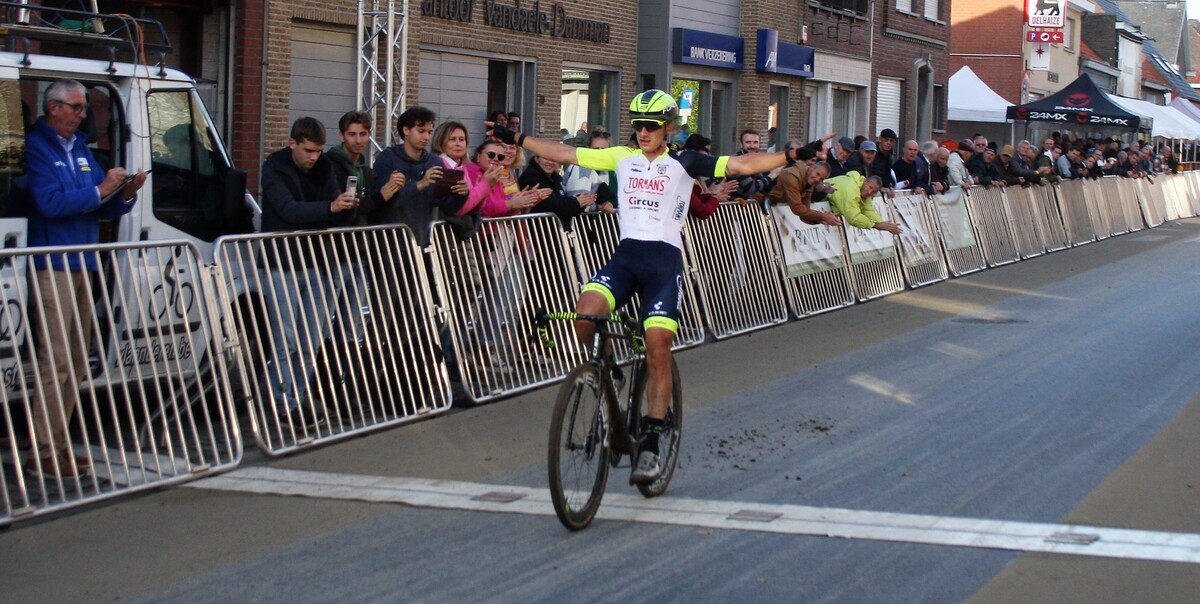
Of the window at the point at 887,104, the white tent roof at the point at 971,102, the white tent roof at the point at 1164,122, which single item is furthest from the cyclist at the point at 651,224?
the white tent roof at the point at 1164,122

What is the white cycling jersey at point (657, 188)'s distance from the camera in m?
6.97

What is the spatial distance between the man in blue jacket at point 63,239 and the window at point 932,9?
2997 centimetres

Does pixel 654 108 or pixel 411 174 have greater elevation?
pixel 654 108

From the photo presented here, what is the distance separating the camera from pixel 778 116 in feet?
90.9

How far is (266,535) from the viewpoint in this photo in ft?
20.5

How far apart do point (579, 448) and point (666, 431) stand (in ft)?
2.78

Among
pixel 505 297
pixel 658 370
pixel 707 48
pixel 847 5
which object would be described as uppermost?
pixel 847 5

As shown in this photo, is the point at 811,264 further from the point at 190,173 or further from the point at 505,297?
the point at 190,173

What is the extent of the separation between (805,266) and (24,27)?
27.5 feet

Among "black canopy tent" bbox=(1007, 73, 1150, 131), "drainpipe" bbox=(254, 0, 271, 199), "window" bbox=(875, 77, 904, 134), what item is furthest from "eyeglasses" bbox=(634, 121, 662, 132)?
"black canopy tent" bbox=(1007, 73, 1150, 131)

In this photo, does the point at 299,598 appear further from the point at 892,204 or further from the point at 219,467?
the point at 892,204

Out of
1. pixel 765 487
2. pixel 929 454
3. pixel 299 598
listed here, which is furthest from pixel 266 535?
pixel 929 454

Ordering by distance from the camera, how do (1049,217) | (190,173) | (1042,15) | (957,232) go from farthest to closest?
(1042,15) < (1049,217) < (957,232) < (190,173)

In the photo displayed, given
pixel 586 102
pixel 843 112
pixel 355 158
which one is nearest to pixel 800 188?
pixel 355 158
